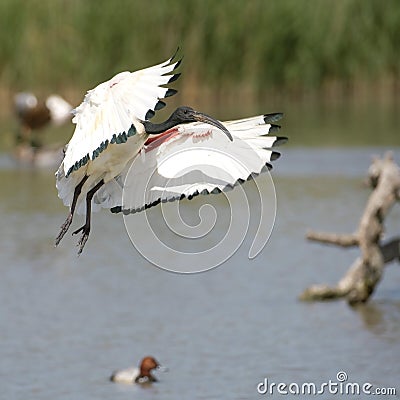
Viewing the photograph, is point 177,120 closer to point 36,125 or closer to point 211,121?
point 211,121

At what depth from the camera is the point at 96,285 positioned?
38.2ft

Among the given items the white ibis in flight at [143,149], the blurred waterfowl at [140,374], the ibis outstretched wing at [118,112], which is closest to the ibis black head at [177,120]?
the white ibis in flight at [143,149]

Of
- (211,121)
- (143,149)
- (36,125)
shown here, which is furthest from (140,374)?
(36,125)

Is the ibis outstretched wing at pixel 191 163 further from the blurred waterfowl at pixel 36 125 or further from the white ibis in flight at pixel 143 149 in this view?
the blurred waterfowl at pixel 36 125

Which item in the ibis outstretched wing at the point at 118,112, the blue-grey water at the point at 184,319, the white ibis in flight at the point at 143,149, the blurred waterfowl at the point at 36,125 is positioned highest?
the blurred waterfowl at the point at 36,125

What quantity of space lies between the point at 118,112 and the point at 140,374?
2.75m

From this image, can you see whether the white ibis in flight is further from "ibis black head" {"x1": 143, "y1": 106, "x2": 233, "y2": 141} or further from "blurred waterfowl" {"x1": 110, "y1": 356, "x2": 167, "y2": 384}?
"blurred waterfowl" {"x1": 110, "y1": 356, "x2": 167, "y2": 384}

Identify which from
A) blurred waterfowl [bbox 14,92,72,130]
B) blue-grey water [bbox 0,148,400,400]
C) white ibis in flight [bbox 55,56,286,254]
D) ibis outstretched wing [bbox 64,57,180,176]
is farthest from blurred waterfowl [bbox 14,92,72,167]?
ibis outstretched wing [bbox 64,57,180,176]

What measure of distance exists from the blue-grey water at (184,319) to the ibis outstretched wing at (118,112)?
8.08 feet

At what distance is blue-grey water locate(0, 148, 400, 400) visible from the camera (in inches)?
342

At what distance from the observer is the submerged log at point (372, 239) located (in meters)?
9.88

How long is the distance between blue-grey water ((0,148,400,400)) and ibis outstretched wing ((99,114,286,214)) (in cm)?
177

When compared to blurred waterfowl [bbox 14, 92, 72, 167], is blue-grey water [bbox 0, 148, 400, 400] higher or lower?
lower

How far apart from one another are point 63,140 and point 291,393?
15.2 metres
